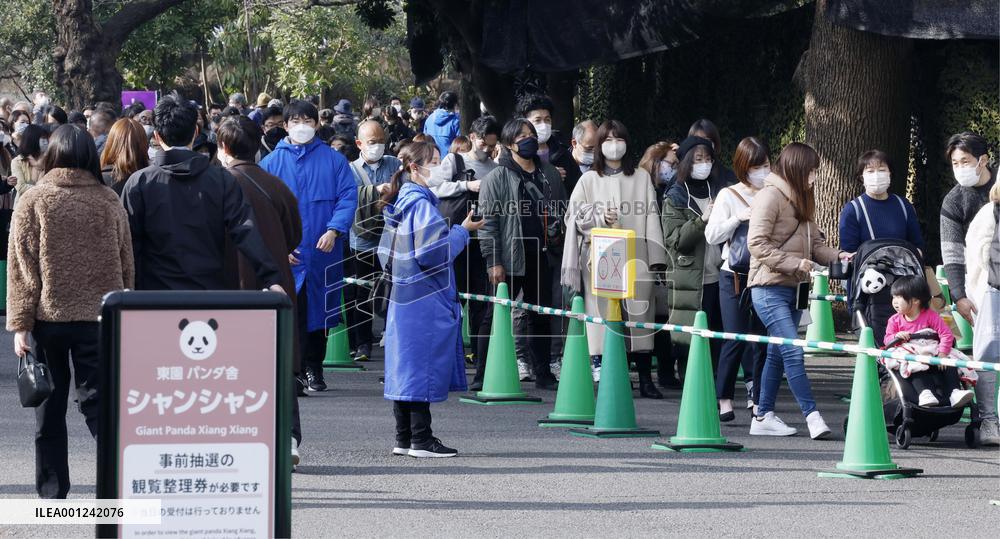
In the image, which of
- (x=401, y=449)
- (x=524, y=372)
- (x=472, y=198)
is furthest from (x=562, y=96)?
(x=401, y=449)

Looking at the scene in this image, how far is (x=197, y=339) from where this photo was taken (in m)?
5.35

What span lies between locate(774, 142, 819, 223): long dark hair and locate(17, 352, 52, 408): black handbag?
474cm

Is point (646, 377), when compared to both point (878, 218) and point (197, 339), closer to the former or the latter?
point (878, 218)

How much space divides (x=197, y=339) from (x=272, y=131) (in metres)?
10.5

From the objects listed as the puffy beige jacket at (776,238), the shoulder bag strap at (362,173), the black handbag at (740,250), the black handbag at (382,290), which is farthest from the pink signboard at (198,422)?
the shoulder bag strap at (362,173)

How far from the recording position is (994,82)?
14.9 metres

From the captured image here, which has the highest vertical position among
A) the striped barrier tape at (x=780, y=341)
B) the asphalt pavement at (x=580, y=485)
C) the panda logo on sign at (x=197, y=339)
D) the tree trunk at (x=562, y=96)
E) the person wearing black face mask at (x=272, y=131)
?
the tree trunk at (x=562, y=96)

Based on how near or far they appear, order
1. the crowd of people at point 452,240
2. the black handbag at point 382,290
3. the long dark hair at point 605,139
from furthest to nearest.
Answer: the long dark hair at point 605,139, the black handbag at point 382,290, the crowd of people at point 452,240

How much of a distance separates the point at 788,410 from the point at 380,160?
436 cm

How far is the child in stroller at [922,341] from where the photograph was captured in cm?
970

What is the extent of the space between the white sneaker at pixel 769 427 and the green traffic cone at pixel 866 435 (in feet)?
4.82

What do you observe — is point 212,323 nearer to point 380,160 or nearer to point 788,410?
point 788,410

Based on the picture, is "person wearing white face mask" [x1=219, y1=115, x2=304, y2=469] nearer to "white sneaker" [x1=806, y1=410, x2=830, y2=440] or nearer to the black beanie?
"white sneaker" [x1=806, y1=410, x2=830, y2=440]

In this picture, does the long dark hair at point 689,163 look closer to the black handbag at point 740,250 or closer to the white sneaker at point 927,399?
the black handbag at point 740,250
